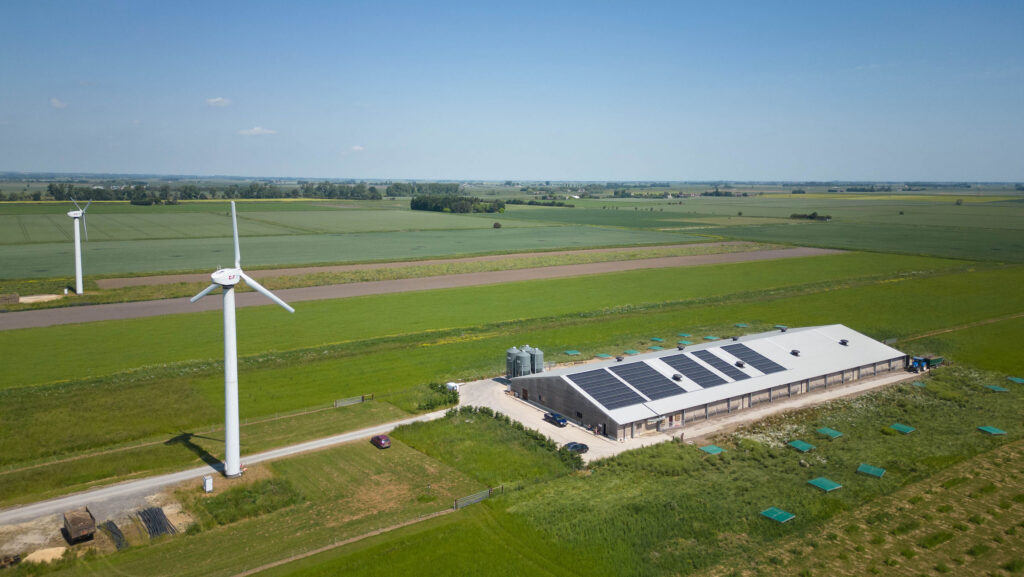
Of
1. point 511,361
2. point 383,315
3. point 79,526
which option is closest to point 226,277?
point 79,526

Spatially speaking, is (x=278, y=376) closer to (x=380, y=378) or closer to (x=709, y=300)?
(x=380, y=378)

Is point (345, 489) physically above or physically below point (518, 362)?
below

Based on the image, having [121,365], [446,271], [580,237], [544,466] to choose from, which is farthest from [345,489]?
[580,237]

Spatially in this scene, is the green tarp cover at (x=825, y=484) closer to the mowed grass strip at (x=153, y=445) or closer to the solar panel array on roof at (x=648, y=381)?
the solar panel array on roof at (x=648, y=381)

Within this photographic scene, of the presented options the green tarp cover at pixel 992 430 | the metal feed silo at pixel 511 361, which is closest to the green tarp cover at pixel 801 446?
the green tarp cover at pixel 992 430

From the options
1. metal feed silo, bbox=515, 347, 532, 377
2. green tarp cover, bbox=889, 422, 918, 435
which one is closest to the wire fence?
metal feed silo, bbox=515, 347, 532, 377

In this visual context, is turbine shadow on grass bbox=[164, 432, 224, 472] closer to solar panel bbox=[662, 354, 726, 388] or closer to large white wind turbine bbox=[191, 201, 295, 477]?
large white wind turbine bbox=[191, 201, 295, 477]

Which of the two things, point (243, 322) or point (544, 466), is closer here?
point (544, 466)
